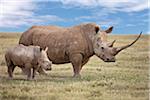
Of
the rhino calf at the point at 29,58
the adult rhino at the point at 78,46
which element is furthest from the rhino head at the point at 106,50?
the rhino calf at the point at 29,58

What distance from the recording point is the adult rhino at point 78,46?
1566cm

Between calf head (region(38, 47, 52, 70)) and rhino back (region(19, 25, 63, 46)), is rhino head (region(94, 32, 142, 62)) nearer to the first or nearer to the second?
calf head (region(38, 47, 52, 70))

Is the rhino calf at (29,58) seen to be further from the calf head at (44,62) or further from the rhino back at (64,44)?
the rhino back at (64,44)

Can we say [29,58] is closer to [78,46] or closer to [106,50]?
[78,46]

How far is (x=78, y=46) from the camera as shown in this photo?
1577 cm

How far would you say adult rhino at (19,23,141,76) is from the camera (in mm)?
15664

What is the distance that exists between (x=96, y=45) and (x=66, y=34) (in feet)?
3.91

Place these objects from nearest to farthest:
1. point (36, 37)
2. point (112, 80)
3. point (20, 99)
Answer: point (20, 99), point (112, 80), point (36, 37)

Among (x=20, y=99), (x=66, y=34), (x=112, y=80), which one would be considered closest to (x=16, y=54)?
(x=66, y=34)

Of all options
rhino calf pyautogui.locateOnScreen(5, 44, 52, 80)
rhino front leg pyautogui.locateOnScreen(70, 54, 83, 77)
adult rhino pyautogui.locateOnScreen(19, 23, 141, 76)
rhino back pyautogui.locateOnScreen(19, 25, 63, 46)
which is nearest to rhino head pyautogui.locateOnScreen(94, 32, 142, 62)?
adult rhino pyautogui.locateOnScreen(19, 23, 141, 76)

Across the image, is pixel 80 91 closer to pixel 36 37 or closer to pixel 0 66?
pixel 36 37

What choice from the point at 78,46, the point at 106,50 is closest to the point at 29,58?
the point at 78,46

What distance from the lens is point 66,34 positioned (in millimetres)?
16203

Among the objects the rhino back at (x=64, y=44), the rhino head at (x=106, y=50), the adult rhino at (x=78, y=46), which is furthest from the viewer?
the rhino back at (x=64, y=44)
